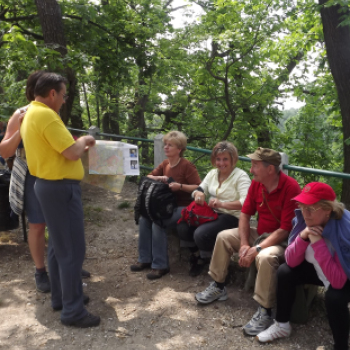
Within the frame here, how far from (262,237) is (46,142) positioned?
1804 mm

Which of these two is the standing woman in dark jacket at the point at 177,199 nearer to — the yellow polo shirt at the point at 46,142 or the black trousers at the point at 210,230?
the black trousers at the point at 210,230

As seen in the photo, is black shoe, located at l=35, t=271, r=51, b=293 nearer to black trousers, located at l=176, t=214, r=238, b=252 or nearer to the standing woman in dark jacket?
the standing woman in dark jacket

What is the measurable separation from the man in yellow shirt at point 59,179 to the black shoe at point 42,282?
2.13ft

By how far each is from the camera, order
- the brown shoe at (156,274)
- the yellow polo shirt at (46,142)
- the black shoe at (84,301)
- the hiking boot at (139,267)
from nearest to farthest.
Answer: the yellow polo shirt at (46,142)
the black shoe at (84,301)
the brown shoe at (156,274)
the hiking boot at (139,267)

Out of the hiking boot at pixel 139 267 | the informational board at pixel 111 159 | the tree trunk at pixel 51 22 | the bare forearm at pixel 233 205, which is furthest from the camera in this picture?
the tree trunk at pixel 51 22

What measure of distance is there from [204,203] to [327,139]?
25.6 feet

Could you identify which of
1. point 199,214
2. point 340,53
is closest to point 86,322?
point 199,214

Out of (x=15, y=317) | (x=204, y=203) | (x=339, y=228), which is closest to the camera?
(x=339, y=228)

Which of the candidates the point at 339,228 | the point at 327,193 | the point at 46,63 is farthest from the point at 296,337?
the point at 46,63

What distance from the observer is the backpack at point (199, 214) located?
3537 mm

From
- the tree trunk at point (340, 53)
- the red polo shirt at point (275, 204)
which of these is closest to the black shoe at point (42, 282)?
the red polo shirt at point (275, 204)

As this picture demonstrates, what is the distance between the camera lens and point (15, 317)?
3086 mm

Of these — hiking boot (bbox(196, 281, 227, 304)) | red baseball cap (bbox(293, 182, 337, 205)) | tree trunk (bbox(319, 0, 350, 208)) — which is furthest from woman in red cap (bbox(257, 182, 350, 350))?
tree trunk (bbox(319, 0, 350, 208))

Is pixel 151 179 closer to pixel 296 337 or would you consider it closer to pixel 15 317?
pixel 15 317
